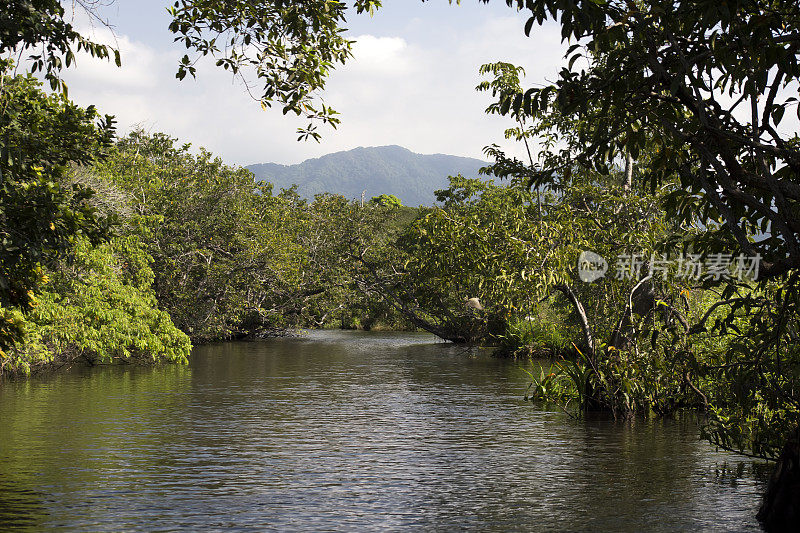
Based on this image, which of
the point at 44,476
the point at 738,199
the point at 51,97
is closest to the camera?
the point at 738,199

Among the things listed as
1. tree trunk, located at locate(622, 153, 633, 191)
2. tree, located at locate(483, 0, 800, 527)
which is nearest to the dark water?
tree, located at locate(483, 0, 800, 527)

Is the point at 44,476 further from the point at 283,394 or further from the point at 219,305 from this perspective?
the point at 219,305

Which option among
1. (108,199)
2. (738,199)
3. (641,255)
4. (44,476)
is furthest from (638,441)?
(108,199)

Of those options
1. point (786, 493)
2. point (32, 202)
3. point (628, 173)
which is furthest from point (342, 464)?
point (628, 173)

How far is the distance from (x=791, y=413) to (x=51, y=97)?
14.5m

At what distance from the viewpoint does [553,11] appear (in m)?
6.07

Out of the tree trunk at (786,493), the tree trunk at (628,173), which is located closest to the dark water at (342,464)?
the tree trunk at (786,493)

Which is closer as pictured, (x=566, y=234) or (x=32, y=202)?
(x=32, y=202)

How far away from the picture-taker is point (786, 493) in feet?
25.6

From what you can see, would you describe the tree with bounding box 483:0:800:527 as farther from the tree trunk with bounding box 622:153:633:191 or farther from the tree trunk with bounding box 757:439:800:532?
the tree trunk with bounding box 622:153:633:191

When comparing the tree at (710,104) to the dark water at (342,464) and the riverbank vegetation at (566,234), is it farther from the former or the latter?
the dark water at (342,464)

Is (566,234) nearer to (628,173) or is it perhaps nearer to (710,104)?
(628,173)

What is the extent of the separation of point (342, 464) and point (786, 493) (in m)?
6.14

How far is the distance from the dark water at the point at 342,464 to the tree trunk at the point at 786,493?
53 centimetres
